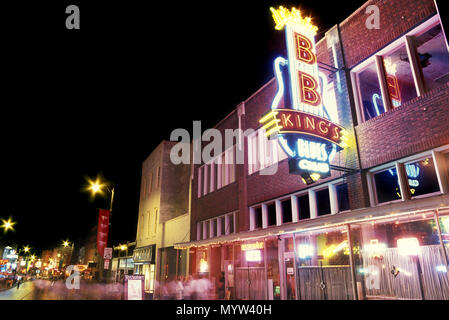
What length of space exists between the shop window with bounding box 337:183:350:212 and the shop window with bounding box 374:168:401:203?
4.16 feet

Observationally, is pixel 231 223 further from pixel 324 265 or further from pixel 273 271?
pixel 324 265

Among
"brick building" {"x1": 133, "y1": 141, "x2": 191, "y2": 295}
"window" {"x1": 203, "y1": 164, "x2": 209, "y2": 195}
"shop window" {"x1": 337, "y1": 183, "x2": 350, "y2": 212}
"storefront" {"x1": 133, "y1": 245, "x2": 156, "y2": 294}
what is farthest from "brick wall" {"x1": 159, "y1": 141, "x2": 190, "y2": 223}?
"shop window" {"x1": 337, "y1": 183, "x2": 350, "y2": 212}

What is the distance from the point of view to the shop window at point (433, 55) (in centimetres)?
1051

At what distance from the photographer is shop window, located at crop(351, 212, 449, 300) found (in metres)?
7.89

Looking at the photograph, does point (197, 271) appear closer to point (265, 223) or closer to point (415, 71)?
point (265, 223)

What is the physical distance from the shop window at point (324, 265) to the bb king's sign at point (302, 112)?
7.84ft

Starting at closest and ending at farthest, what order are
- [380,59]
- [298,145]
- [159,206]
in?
[298,145], [380,59], [159,206]

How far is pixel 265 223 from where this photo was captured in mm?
16266

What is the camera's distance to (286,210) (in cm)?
1541

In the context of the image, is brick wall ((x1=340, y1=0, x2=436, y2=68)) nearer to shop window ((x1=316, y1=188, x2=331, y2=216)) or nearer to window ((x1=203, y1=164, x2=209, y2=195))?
shop window ((x1=316, y1=188, x2=331, y2=216))

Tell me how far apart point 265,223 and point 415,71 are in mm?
9558

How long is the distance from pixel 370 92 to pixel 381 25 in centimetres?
249

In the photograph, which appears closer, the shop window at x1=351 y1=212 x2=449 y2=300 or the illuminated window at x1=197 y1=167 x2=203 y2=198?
the shop window at x1=351 y1=212 x2=449 y2=300

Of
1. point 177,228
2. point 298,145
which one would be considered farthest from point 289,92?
point 177,228
